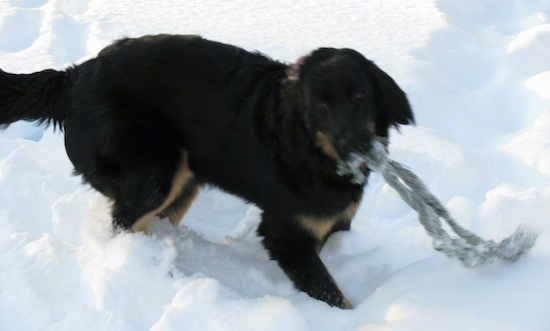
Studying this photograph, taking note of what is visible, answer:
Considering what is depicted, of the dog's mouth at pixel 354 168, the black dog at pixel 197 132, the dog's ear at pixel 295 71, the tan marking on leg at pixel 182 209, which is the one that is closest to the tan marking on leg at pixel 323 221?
the black dog at pixel 197 132

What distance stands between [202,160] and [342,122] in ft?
3.05

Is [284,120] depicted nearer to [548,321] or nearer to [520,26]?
[548,321]

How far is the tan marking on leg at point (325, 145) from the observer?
289 centimetres

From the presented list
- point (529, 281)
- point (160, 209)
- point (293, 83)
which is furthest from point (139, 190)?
point (529, 281)

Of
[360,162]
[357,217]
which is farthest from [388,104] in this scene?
[357,217]

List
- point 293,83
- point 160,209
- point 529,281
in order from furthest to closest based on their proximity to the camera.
Result: 1. point 160,209
2. point 293,83
3. point 529,281

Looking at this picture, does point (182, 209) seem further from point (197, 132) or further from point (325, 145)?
point (325, 145)

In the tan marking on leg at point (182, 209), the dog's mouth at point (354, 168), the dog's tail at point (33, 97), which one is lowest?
the tan marking on leg at point (182, 209)

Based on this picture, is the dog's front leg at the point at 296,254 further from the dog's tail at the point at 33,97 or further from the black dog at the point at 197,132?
the dog's tail at the point at 33,97

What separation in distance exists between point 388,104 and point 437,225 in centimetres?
58

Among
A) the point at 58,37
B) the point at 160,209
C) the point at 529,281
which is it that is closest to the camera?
the point at 529,281

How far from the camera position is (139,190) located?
10.9 feet

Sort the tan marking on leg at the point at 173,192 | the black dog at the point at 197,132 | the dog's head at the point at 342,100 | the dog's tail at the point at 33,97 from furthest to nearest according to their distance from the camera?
1. the tan marking on leg at the point at 173,192
2. the dog's tail at the point at 33,97
3. the black dog at the point at 197,132
4. the dog's head at the point at 342,100

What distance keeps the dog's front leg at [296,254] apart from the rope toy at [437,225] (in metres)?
0.42
